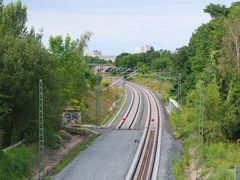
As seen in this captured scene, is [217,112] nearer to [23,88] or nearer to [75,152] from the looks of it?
[75,152]

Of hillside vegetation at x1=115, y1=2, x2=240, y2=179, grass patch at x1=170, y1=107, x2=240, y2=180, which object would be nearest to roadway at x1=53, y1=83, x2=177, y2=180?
A: grass patch at x1=170, y1=107, x2=240, y2=180

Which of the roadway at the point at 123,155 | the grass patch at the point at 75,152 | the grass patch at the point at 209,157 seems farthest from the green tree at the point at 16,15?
the grass patch at the point at 209,157

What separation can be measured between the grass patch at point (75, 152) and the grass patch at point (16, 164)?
2148mm

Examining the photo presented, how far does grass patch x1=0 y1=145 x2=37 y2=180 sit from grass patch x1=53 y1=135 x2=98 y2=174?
7.05 ft

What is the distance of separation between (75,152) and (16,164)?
10.4 meters

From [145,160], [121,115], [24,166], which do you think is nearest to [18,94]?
[24,166]

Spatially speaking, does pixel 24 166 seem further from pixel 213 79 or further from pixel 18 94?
pixel 213 79

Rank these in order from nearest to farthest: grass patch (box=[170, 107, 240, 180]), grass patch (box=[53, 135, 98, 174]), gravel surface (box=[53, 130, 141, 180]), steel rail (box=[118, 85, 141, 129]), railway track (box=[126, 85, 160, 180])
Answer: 1. grass patch (box=[170, 107, 240, 180])
2. gravel surface (box=[53, 130, 141, 180])
3. railway track (box=[126, 85, 160, 180])
4. grass patch (box=[53, 135, 98, 174])
5. steel rail (box=[118, 85, 141, 129])

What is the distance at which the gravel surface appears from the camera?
98.2 ft

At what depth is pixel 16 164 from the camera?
28047mm

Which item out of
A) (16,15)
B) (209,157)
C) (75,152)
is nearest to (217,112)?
(209,157)

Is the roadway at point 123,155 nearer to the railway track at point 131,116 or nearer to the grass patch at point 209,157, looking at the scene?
the railway track at point 131,116

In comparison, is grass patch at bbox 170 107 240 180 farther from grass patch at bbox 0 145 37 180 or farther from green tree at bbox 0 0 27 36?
green tree at bbox 0 0 27 36

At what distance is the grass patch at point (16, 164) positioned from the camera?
2694 centimetres
